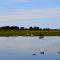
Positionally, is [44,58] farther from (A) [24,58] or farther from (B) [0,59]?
(B) [0,59]

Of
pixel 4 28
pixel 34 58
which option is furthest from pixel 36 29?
pixel 34 58

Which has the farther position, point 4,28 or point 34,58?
point 4,28

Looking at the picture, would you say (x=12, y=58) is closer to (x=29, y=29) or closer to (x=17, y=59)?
(x=17, y=59)

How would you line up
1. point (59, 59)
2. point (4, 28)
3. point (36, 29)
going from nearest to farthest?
point (59, 59), point (36, 29), point (4, 28)

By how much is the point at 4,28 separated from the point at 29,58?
66.1 metres

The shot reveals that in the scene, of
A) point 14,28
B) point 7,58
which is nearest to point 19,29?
point 14,28

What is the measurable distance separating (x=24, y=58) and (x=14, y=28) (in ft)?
208

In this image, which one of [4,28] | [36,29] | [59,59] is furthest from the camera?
[4,28]

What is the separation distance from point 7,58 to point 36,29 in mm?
59316

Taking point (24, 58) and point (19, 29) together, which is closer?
point (24, 58)

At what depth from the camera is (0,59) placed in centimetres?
1898

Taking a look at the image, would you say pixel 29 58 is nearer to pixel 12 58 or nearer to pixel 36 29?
pixel 12 58

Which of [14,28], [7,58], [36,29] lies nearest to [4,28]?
[14,28]

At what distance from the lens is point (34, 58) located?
64.1ft
